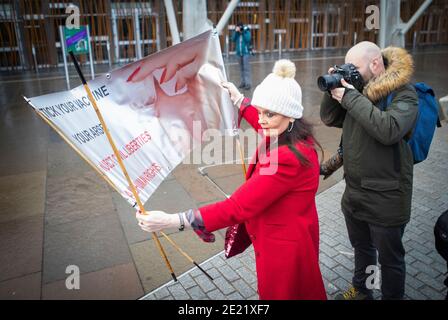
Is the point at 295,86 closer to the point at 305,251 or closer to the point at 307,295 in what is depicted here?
the point at 305,251

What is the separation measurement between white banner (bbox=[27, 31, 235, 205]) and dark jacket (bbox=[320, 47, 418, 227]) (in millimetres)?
938

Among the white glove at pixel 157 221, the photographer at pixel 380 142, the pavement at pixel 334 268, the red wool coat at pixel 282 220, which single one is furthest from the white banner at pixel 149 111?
the pavement at pixel 334 268

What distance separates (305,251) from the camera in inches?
81.7

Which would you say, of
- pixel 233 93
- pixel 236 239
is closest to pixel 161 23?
pixel 233 93

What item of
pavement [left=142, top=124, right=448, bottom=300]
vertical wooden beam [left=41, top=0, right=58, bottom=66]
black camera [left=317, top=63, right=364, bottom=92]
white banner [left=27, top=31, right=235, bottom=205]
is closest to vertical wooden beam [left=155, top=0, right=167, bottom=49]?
vertical wooden beam [left=41, top=0, right=58, bottom=66]

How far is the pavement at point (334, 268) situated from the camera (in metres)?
3.11

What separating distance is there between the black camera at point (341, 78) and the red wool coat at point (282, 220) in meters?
0.56

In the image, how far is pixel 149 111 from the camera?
8.23ft

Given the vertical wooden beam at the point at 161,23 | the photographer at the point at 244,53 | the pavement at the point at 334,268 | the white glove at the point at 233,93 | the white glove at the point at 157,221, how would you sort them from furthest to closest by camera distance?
the vertical wooden beam at the point at 161,23
the photographer at the point at 244,53
the pavement at the point at 334,268
the white glove at the point at 233,93
the white glove at the point at 157,221

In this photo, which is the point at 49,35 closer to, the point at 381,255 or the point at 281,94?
the point at 281,94

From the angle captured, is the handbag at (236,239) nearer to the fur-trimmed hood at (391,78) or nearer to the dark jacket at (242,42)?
the fur-trimmed hood at (391,78)

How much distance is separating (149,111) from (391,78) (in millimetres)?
1512
